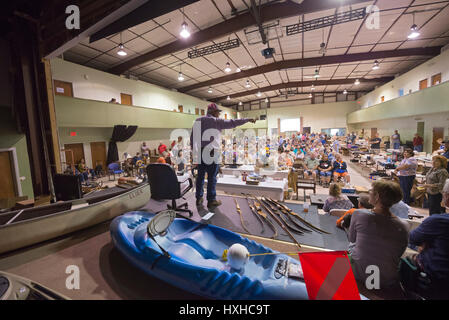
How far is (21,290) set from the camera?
141cm

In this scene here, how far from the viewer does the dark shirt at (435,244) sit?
134 cm

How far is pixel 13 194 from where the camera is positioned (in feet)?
17.9

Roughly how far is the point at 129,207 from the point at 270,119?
23720 millimetres

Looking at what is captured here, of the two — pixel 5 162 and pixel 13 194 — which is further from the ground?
pixel 5 162

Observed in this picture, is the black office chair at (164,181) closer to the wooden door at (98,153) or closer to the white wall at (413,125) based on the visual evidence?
the wooden door at (98,153)

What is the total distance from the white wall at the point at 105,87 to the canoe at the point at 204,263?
9.55 metres

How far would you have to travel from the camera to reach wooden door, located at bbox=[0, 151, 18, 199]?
Result: 5.19 m

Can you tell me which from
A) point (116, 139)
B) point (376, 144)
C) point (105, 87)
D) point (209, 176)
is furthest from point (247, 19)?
point (376, 144)

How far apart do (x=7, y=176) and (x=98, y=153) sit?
5.27 metres

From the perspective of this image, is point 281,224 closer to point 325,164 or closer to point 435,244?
point 435,244

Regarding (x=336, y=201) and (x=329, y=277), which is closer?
(x=329, y=277)

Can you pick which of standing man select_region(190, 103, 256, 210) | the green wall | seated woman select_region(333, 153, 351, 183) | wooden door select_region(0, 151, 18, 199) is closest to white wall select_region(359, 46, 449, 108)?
seated woman select_region(333, 153, 351, 183)
